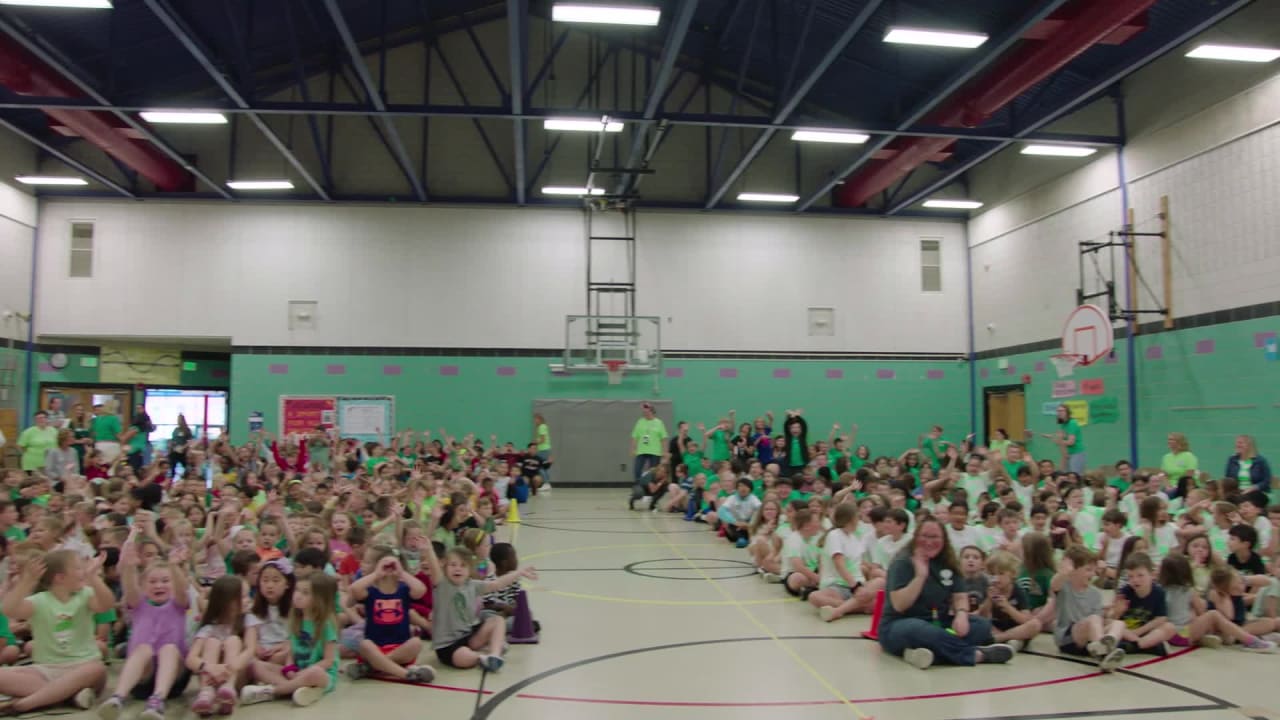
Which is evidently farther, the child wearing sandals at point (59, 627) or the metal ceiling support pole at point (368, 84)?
the metal ceiling support pole at point (368, 84)

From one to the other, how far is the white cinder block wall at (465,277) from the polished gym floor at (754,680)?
13936mm

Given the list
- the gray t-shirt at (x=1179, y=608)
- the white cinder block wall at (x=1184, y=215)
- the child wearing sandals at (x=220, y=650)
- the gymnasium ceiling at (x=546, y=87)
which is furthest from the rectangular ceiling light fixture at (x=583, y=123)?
the gray t-shirt at (x=1179, y=608)

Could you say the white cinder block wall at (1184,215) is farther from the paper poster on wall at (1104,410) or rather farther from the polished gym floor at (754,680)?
the polished gym floor at (754,680)

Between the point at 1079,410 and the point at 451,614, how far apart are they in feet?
51.8

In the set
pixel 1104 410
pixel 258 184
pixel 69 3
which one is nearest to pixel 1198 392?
pixel 1104 410

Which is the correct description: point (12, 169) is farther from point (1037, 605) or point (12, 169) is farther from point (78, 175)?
point (1037, 605)

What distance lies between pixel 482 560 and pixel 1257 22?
1461 cm

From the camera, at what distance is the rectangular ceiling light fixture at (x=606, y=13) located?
11844mm

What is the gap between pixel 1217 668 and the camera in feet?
20.4

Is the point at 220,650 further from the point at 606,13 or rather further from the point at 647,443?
the point at 647,443

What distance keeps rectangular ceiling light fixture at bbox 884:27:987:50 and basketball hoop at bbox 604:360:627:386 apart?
10829 mm

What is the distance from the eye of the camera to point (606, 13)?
12.0 meters

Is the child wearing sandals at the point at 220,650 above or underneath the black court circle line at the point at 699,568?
above

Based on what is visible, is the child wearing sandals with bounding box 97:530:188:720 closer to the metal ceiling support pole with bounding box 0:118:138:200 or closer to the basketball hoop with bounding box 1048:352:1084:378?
the metal ceiling support pole with bounding box 0:118:138:200
